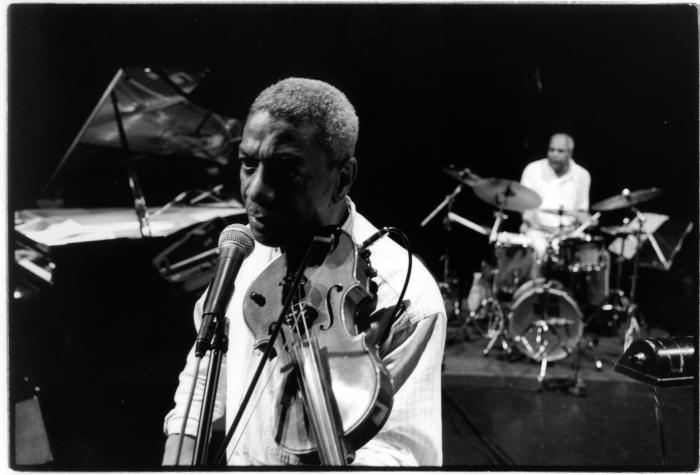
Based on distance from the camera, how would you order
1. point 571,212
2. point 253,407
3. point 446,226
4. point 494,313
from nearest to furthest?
point 253,407 → point 446,226 → point 571,212 → point 494,313

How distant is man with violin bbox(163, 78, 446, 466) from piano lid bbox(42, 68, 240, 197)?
82 cm

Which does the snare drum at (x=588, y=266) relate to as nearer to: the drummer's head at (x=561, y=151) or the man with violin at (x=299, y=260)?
the drummer's head at (x=561, y=151)

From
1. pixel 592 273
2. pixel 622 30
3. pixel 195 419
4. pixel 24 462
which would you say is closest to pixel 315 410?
pixel 195 419

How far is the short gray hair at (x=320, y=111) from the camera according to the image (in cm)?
159

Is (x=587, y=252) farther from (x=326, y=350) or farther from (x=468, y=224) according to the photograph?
(x=326, y=350)

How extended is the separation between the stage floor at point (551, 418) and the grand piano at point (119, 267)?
1.30 m

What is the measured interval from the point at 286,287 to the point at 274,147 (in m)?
0.41

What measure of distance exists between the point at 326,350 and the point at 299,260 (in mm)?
306

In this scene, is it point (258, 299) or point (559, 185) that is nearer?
point (258, 299)

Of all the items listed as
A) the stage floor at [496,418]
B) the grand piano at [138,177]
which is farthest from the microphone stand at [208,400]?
the grand piano at [138,177]

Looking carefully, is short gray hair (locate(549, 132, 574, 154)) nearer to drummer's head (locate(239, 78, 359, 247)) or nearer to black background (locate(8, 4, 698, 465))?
black background (locate(8, 4, 698, 465))

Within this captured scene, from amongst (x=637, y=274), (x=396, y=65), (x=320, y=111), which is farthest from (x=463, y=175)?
(x=637, y=274)

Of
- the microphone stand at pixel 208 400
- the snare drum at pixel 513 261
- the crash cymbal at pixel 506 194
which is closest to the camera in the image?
the microphone stand at pixel 208 400

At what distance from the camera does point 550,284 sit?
12.5 feet
